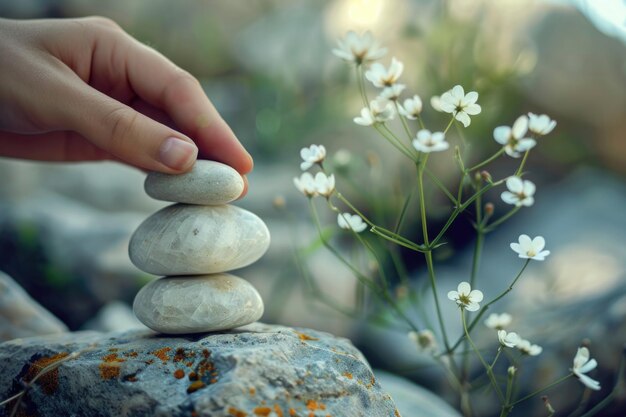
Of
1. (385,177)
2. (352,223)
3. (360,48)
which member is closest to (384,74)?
(360,48)

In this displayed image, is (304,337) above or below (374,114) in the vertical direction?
below

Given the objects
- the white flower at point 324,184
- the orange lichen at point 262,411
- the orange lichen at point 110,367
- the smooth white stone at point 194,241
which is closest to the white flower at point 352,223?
the white flower at point 324,184

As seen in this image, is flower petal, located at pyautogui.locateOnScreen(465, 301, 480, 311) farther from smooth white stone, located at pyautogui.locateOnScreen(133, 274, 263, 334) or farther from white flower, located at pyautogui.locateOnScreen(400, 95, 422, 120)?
smooth white stone, located at pyautogui.locateOnScreen(133, 274, 263, 334)

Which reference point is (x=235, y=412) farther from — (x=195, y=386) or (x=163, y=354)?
(x=163, y=354)

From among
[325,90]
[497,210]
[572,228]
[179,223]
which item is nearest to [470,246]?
[497,210]

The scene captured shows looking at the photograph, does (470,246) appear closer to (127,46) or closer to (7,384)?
(127,46)

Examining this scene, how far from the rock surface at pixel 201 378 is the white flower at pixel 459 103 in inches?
24.6

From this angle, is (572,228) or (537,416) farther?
(572,228)

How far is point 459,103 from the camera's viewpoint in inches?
50.4

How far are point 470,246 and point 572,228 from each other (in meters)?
0.60

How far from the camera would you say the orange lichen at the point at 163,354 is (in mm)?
1305

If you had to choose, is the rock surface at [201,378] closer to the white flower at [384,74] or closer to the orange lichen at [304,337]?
the orange lichen at [304,337]

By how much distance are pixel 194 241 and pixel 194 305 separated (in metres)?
0.16

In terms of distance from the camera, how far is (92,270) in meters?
2.80
